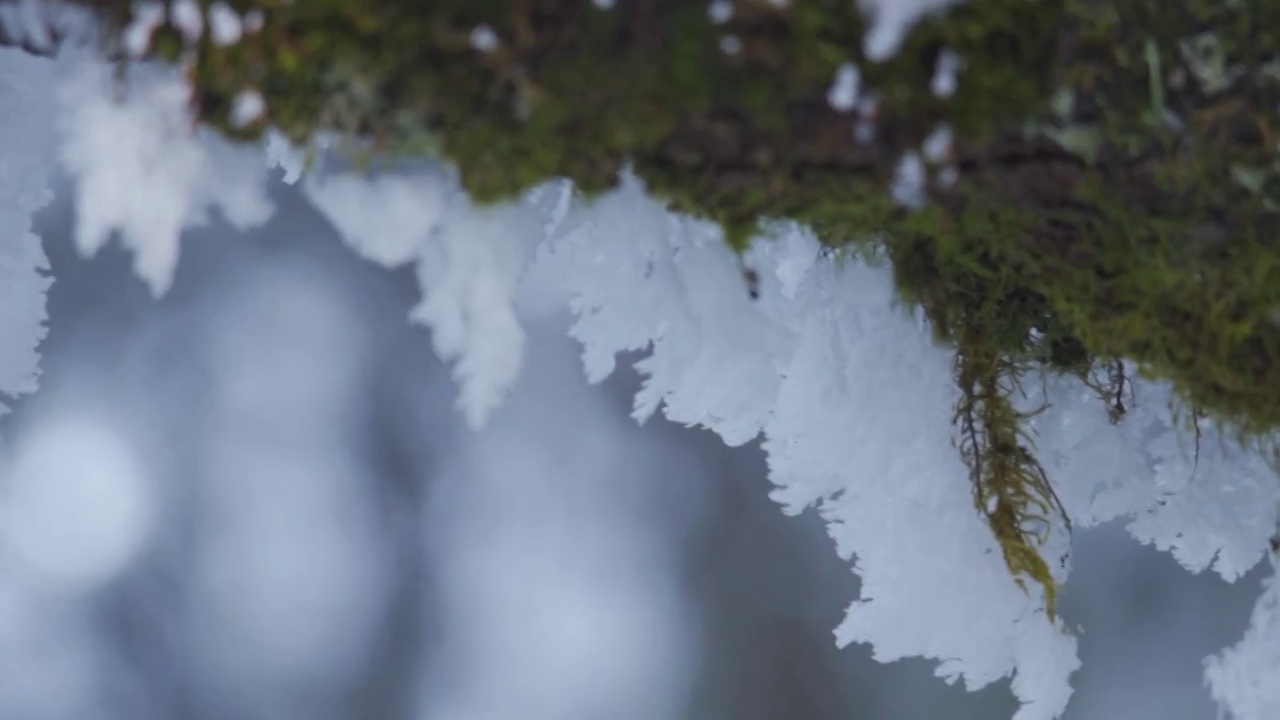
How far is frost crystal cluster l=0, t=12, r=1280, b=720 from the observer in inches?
17.6

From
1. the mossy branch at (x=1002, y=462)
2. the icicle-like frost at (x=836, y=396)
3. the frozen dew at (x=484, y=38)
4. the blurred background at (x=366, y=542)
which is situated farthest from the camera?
the blurred background at (x=366, y=542)

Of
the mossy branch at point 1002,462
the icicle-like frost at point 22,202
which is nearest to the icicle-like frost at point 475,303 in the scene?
the icicle-like frost at point 22,202

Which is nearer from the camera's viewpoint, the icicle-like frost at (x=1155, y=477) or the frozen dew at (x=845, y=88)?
the frozen dew at (x=845, y=88)

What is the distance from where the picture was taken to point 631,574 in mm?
3248

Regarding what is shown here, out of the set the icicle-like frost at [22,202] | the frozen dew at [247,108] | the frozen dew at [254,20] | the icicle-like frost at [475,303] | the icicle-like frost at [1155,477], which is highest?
the icicle-like frost at [22,202]

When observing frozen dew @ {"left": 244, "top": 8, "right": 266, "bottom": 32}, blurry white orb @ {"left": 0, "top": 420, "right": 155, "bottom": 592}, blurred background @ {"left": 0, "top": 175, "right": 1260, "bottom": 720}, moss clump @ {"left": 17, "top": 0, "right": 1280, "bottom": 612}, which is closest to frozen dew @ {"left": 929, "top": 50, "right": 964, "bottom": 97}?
moss clump @ {"left": 17, "top": 0, "right": 1280, "bottom": 612}

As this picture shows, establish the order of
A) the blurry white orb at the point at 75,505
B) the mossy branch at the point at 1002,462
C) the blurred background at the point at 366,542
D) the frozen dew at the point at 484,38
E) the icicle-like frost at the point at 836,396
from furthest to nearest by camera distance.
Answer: the blurred background at the point at 366,542 → the blurry white orb at the point at 75,505 → the mossy branch at the point at 1002,462 → the icicle-like frost at the point at 836,396 → the frozen dew at the point at 484,38

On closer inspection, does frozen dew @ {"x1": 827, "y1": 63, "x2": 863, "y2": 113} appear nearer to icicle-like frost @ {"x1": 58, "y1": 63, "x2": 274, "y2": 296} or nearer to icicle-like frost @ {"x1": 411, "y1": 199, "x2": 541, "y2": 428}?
icicle-like frost @ {"x1": 411, "y1": 199, "x2": 541, "y2": 428}

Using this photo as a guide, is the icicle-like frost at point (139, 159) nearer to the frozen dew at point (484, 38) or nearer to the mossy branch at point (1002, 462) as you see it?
the frozen dew at point (484, 38)

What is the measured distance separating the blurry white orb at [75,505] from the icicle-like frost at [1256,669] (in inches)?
120

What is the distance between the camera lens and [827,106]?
0.41 m

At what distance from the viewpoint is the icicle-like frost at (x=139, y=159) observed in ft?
1.42

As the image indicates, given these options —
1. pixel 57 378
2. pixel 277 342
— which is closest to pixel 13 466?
pixel 57 378

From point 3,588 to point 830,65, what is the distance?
3372 mm
